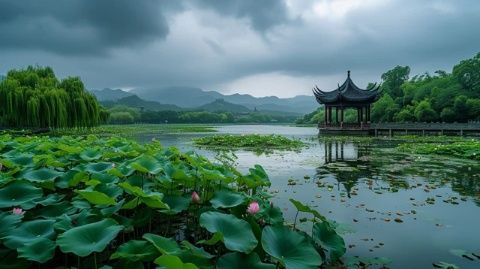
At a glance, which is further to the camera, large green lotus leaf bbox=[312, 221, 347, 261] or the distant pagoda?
the distant pagoda

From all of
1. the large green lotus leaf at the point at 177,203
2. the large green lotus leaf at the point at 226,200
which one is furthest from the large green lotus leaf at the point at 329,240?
the large green lotus leaf at the point at 177,203

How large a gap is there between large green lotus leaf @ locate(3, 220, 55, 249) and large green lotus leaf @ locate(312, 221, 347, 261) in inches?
83.4

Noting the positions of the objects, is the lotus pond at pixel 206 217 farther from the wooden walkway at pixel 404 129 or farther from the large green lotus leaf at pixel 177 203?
the wooden walkway at pixel 404 129

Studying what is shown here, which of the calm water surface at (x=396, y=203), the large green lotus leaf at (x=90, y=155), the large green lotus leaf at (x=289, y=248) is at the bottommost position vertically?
the calm water surface at (x=396, y=203)

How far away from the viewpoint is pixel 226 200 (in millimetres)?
2984

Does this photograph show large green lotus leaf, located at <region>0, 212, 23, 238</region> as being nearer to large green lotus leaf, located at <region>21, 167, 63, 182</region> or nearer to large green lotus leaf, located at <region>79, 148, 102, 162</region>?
large green lotus leaf, located at <region>21, 167, 63, 182</region>

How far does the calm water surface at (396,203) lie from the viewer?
3.95 m

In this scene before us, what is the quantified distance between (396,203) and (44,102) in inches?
936

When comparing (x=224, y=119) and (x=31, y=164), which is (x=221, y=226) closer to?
(x=31, y=164)

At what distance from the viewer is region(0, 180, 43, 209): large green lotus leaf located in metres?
2.66

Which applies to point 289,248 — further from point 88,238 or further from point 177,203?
point 88,238

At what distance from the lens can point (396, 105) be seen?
45.6 m

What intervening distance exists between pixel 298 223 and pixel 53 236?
10.8 feet

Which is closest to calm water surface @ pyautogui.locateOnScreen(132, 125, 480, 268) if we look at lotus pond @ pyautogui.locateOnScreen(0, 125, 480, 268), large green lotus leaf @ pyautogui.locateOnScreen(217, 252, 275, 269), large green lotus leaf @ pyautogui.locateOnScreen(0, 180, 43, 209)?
lotus pond @ pyautogui.locateOnScreen(0, 125, 480, 268)
